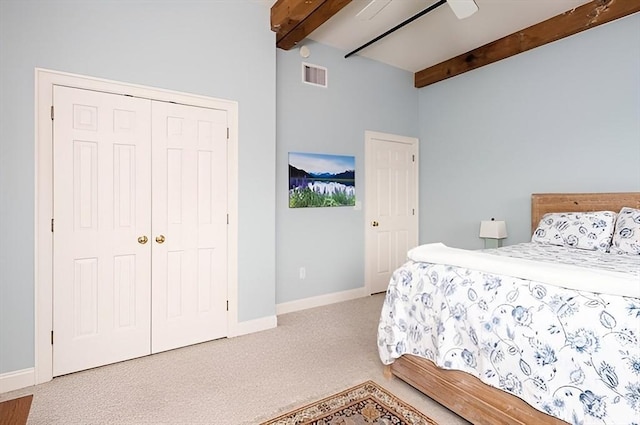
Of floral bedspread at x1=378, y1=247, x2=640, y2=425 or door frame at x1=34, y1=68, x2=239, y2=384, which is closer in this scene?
floral bedspread at x1=378, y1=247, x2=640, y2=425

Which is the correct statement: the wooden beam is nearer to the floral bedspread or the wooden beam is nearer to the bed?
the bed

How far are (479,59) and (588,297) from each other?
11.4 feet

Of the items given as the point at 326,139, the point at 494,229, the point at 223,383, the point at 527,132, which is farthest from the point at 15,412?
the point at 527,132

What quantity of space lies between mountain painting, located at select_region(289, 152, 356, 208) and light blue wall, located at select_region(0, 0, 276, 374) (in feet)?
1.69

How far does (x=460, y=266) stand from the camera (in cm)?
A: 189

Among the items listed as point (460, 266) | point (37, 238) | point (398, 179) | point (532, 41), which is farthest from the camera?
point (398, 179)

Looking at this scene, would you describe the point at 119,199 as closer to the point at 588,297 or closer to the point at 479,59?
the point at 588,297

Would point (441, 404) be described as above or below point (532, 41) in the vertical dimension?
below

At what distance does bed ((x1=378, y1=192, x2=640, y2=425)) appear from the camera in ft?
4.24

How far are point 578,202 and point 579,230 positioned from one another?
47cm

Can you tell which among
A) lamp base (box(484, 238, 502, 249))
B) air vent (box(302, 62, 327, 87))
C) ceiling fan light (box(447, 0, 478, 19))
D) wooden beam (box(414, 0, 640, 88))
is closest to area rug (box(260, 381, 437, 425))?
lamp base (box(484, 238, 502, 249))

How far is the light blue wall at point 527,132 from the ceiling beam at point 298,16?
2274 mm

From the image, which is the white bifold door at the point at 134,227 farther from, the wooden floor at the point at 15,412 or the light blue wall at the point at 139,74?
the wooden floor at the point at 15,412

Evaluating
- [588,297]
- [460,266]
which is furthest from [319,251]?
[588,297]
